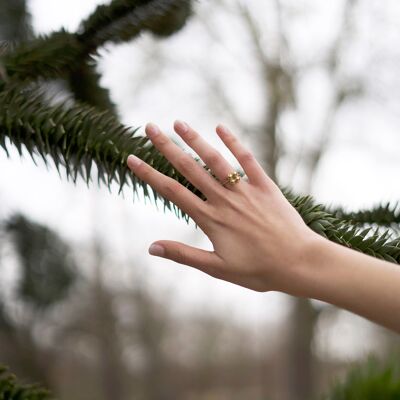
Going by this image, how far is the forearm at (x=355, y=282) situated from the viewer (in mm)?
718

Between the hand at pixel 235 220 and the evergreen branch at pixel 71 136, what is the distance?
156mm

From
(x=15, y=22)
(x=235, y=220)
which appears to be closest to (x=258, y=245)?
(x=235, y=220)

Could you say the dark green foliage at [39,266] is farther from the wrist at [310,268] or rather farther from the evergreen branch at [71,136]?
the wrist at [310,268]

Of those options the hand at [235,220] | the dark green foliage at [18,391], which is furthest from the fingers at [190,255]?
the dark green foliage at [18,391]

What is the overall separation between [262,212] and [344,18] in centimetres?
763

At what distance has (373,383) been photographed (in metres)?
0.42

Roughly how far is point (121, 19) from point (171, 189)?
0.68 metres

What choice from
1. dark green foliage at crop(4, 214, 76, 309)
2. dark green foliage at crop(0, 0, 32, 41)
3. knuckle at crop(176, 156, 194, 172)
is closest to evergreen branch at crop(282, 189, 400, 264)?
knuckle at crop(176, 156, 194, 172)

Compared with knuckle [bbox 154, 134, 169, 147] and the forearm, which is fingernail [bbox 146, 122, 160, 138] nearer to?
knuckle [bbox 154, 134, 169, 147]

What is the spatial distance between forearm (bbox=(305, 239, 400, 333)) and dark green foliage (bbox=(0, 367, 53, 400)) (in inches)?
15.8

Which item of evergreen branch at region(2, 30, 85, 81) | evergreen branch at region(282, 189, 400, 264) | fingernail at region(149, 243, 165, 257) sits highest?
evergreen branch at region(2, 30, 85, 81)

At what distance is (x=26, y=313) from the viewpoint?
11.4 ft

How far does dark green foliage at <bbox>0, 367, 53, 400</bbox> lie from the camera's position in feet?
2.66

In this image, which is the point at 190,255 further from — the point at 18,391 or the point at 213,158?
the point at 18,391
